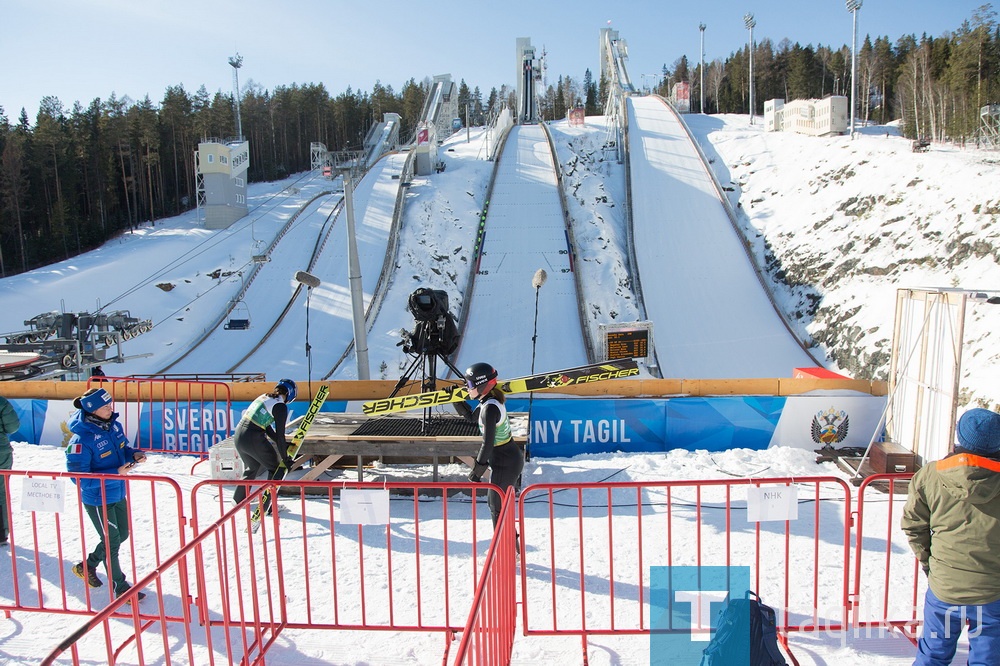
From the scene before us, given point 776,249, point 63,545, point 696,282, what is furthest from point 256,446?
point 776,249

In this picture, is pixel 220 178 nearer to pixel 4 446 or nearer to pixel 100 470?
pixel 4 446

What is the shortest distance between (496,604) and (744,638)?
1441mm

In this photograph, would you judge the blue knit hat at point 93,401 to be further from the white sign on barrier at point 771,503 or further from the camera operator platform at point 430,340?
the white sign on barrier at point 771,503

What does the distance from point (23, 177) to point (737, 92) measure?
6519cm

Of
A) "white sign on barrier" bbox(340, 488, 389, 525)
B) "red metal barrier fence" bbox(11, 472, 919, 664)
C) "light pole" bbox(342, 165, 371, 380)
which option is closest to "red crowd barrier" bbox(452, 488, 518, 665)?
"red metal barrier fence" bbox(11, 472, 919, 664)

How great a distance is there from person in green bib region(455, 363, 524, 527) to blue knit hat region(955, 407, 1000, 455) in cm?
310

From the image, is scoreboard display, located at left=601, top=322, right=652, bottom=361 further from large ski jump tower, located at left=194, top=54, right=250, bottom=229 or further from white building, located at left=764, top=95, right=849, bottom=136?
large ski jump tower, located at left=194, top=54, right=250, bottom=229

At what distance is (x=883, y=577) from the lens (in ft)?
16.1

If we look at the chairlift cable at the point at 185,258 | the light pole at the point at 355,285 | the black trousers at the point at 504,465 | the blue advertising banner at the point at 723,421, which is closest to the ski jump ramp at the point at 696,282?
the blue advertising banner at the point at 723,421

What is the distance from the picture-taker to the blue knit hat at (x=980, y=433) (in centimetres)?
292

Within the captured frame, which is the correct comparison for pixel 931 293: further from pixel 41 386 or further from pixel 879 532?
pixel 41 386

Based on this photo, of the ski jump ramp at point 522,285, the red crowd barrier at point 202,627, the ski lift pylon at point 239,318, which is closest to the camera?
the red crowd barrier at point 202,627

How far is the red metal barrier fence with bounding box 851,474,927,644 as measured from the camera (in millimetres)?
4062

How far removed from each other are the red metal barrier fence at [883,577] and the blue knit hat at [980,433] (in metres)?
0.62
